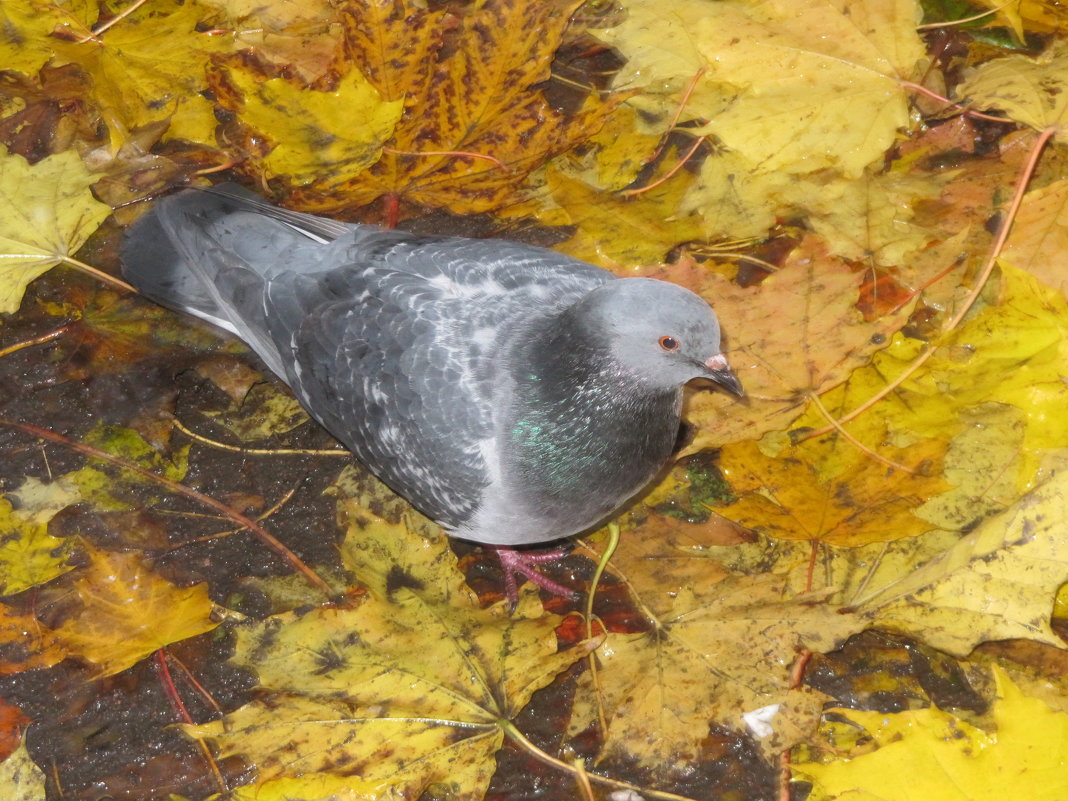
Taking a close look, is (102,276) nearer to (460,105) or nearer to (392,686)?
(460,105)

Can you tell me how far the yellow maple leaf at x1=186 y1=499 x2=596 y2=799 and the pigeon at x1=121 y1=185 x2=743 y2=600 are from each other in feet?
1.15

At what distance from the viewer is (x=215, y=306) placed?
430 cm

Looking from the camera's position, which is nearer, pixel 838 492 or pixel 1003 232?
pixel 838 492

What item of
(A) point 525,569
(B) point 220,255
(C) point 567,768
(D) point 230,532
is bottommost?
(C) point 567,768

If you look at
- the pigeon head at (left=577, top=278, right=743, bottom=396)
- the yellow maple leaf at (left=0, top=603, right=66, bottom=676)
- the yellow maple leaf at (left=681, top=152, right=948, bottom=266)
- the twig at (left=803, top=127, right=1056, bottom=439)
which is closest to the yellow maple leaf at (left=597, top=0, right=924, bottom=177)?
the yellow maple leaf at (left=681, top=152, right=948, bottom=266)

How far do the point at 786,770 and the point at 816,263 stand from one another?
69.4 inches

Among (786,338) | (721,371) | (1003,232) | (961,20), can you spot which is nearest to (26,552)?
(721,371)

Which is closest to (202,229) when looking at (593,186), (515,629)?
(593,186)

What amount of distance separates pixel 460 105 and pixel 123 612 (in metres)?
2.39

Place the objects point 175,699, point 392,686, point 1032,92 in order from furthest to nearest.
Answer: point 1032,92 → point 175,699 → point 392,686

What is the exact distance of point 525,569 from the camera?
4078 millimetres

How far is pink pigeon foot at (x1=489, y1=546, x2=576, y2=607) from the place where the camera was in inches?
159

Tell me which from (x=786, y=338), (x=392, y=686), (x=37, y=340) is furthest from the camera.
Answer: (x=37, y=340)

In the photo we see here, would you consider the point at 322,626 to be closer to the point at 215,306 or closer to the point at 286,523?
the point at 286,523
